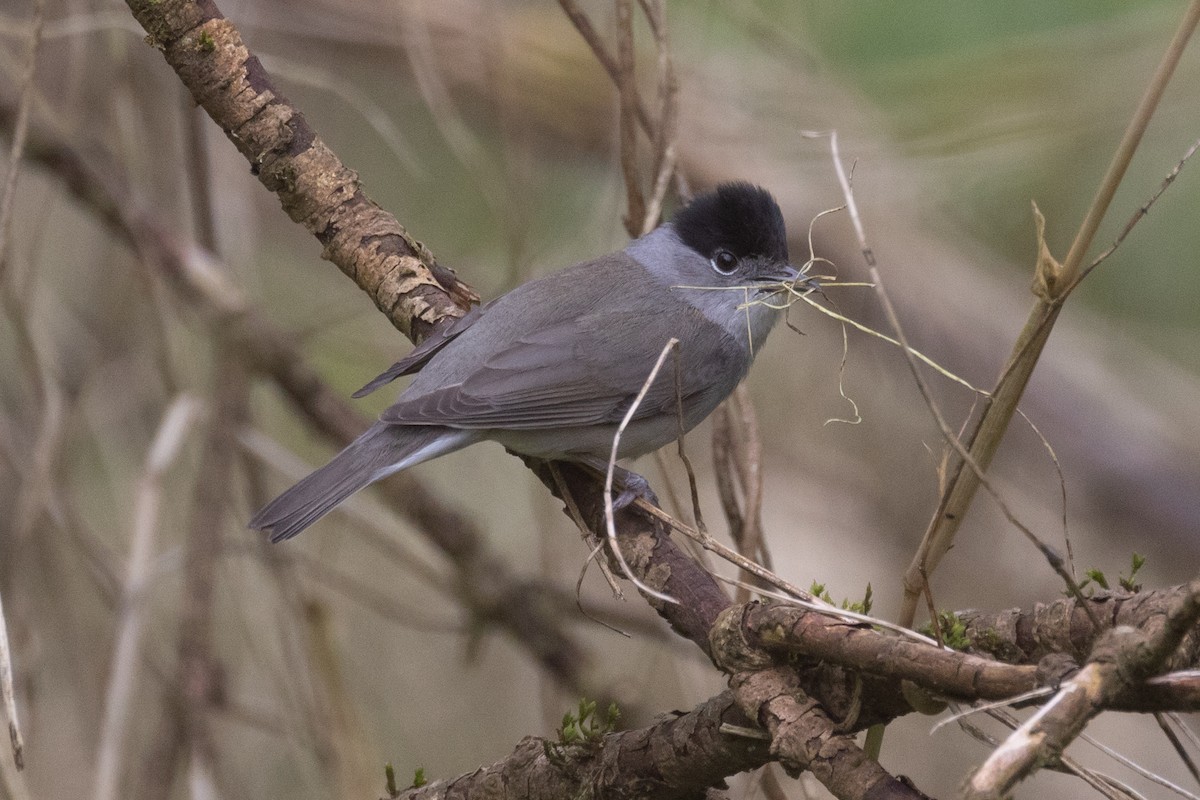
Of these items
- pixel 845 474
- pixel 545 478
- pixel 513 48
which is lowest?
pixel 845 474

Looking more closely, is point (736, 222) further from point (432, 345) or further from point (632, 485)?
point (432, 345)

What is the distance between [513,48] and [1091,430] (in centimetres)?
317

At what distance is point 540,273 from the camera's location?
5203mm

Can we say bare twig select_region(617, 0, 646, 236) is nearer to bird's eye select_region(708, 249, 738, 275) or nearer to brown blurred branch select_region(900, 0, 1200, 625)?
bird's eye select_region(708, 249, 738, 275)

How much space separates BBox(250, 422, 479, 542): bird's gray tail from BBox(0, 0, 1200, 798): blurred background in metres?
0.79

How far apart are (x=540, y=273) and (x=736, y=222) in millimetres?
1680

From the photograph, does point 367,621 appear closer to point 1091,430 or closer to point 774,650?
point 1091,430

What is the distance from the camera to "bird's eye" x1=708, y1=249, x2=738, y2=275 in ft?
12.4

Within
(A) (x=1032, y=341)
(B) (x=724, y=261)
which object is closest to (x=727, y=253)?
(B) (x=724, y=261)

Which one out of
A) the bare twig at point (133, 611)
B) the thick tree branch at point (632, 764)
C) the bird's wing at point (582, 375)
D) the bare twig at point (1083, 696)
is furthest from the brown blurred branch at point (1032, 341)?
the bare twig at point (133, 611)

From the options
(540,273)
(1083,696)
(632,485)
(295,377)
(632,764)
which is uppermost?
(540,273)

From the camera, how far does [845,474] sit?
5.33m

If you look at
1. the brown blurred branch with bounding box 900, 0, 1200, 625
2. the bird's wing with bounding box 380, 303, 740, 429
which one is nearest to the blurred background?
the bird's wing with bounding box 380, 303, 740, 429

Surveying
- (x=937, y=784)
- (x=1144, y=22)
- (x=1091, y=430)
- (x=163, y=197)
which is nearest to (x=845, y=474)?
(x=1091, y=430)
